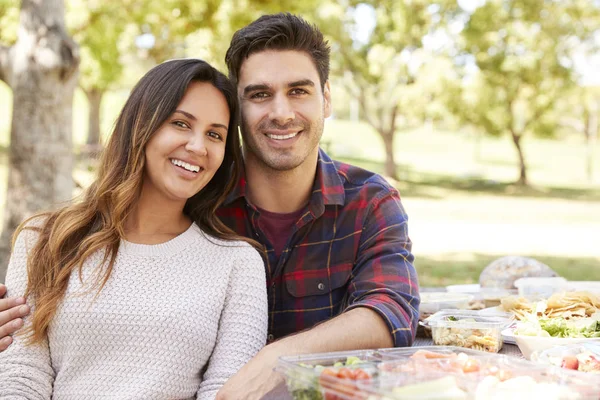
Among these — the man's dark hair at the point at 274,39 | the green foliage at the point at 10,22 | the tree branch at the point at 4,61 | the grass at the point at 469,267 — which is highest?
the green foliage at the point at 10,22

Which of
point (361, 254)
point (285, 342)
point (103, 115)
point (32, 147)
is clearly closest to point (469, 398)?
point (285, 342)

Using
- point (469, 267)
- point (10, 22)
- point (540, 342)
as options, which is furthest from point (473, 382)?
point (10, 22)

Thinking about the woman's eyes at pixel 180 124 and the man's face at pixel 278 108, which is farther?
the man's face at pixel 278 108

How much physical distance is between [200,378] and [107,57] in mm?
16487

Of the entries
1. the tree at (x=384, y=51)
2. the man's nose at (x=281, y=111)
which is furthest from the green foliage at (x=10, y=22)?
the tree at (x=384, y=51)

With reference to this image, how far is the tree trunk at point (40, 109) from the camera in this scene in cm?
567

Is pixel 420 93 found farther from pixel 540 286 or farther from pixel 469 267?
pixel 540 286

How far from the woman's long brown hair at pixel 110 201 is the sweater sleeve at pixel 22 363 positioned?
4 cm

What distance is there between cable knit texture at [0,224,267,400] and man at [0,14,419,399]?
404 millimetres

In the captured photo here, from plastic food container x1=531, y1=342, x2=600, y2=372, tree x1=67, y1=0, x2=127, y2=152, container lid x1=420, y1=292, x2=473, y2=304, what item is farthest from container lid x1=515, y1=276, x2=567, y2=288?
tree x1=67, y1=0, x2=127, y2=152

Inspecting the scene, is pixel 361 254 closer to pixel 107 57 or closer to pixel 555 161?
pixel 107 57

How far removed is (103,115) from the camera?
3169cm

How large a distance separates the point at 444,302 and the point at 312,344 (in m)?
0.88

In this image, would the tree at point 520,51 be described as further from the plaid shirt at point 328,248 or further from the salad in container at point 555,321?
the salad in container at point 555,321
